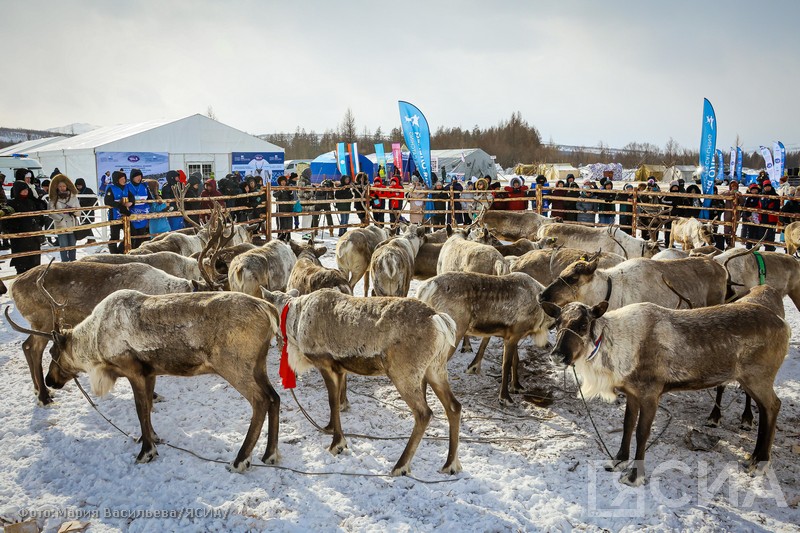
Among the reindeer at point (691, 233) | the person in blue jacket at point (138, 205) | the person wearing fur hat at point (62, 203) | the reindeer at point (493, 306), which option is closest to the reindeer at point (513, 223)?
the reindeer at point (691, 233)

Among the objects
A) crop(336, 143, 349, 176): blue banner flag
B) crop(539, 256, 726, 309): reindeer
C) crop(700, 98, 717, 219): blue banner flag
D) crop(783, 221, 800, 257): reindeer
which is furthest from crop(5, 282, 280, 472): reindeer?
crop(336, 143, 349, 176): blue banner flag

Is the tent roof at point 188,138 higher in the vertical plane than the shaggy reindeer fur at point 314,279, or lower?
higher

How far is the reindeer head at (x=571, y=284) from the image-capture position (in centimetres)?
554

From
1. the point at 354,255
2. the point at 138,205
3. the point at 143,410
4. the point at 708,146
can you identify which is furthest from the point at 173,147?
the point at 143,410

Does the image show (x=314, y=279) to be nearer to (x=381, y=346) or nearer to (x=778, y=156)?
(x=381, y=346)

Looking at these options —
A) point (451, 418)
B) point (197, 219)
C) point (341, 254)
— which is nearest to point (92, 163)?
point (197, 219)

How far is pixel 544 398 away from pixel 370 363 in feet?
6.96

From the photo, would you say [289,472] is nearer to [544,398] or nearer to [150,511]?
[150,511]

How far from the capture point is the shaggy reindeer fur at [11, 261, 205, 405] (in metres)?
5.20

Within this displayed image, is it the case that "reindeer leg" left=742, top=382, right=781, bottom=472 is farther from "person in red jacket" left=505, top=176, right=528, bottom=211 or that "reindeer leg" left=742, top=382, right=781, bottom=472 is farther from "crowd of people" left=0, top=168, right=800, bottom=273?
"person in red jacket" left=505, top=176, right=528, bottom=211

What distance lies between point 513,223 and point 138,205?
25.5ft

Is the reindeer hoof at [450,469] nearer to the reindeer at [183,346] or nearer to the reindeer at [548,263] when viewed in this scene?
the reindeer at [183,346]

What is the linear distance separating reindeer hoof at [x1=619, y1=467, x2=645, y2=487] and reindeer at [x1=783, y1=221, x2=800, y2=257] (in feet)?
29.7

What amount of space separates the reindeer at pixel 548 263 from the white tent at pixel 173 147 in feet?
57.2
